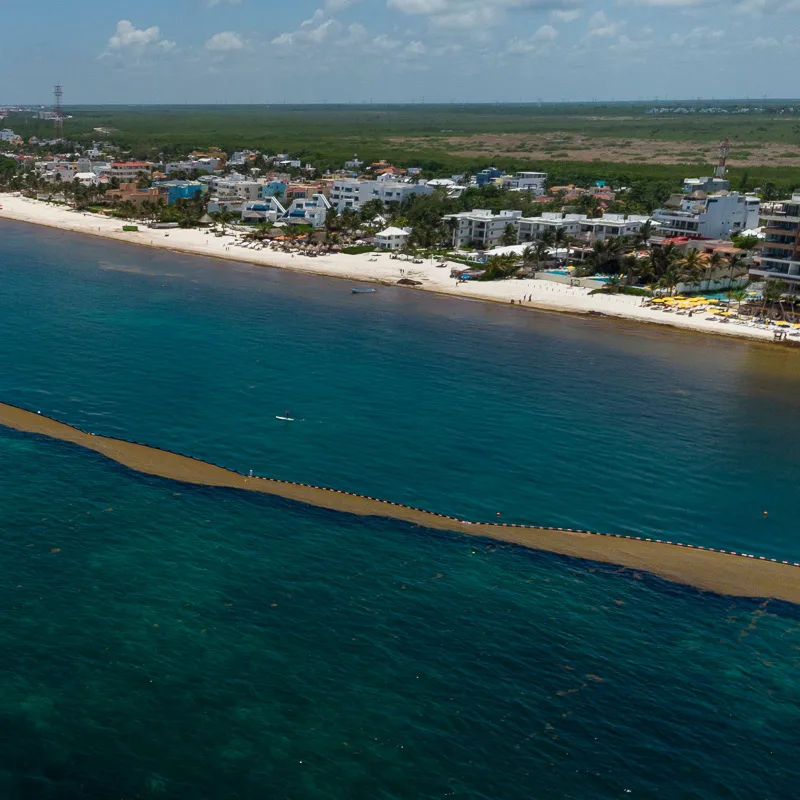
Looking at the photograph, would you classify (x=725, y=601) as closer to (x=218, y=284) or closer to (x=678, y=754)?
(x=678, y=754)

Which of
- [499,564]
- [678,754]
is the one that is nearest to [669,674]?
[678,754]

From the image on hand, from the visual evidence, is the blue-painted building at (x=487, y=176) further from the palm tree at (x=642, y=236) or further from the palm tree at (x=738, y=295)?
the palm tree at (x=738, y=295)

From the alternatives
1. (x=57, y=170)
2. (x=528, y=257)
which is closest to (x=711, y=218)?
(x=528, y=257)

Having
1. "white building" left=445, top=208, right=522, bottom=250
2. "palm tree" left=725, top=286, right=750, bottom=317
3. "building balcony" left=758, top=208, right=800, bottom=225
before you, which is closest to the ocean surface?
"palm tree" left=725, top=286, right=750, bottom=317

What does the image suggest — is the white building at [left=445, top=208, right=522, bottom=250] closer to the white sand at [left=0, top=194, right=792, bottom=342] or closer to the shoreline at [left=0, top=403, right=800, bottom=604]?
the white sand at [left=0, top=194, right=792, bottom=342]

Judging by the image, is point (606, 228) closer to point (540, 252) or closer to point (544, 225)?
point (544, 225)

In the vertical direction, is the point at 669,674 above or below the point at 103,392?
below
